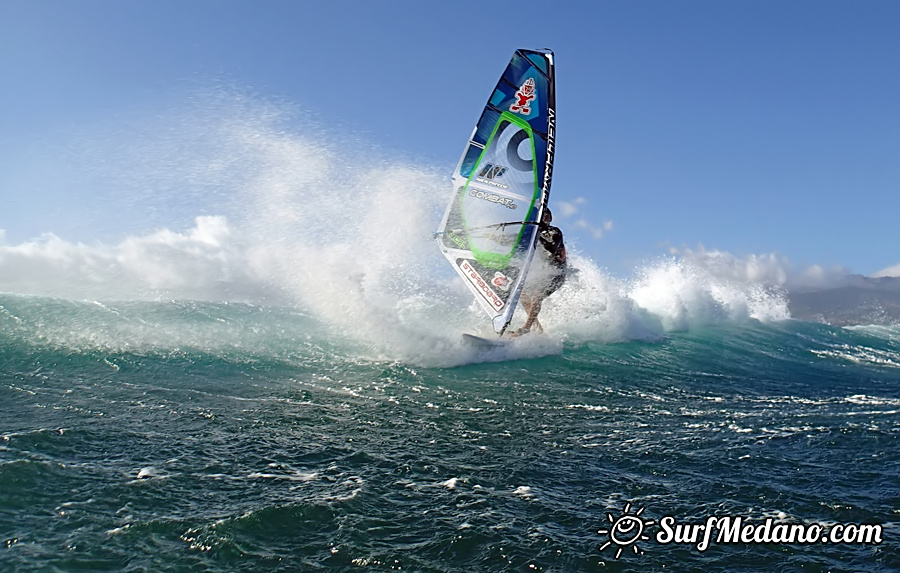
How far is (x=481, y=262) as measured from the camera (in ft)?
43.2

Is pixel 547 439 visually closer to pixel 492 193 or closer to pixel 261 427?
pixel 261 427

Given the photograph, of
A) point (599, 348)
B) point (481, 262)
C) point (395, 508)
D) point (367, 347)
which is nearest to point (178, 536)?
point (395, 508)

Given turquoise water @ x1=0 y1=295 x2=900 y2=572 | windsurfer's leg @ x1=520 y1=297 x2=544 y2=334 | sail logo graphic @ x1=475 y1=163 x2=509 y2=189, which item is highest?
sail logo graphic @ x1=475 y1=163 x2=509 y2=189

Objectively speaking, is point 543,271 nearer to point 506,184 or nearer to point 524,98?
point 506,184

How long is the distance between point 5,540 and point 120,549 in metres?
0.82

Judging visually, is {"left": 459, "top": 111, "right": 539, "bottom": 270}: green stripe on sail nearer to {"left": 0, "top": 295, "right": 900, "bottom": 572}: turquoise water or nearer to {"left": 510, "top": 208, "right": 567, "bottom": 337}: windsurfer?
{"left": 510, "top": 208, "right": 567, "bottom": 337}: windsurfer

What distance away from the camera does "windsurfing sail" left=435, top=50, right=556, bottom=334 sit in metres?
12.9

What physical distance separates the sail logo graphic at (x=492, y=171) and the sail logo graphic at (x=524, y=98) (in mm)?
1495

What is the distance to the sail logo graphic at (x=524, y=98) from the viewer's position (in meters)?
13.0

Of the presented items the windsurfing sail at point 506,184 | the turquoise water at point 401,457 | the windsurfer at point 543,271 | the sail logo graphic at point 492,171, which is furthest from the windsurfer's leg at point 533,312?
the sail logo graphic at point 492,171

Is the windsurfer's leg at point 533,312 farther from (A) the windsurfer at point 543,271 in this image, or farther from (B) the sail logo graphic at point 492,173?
(B) the sail logo graphic at point 492,173

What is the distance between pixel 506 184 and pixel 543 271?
2.84 metres

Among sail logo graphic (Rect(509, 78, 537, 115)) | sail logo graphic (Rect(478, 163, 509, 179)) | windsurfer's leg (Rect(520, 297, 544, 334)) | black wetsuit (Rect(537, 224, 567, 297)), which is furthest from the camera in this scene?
windsurfer's leg (Rect(520, 297, 544, 334))

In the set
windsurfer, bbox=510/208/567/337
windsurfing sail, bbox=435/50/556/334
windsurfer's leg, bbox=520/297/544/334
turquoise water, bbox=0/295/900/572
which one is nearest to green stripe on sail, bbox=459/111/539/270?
windsurfing sail, bbox=435/50/556/334
